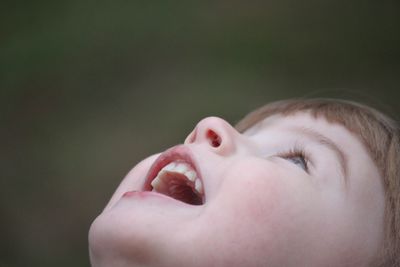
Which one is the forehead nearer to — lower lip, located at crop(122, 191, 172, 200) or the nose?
the nose

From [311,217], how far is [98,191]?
1.10 meters

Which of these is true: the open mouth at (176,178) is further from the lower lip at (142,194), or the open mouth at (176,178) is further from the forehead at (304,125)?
the forehead at (304,125)

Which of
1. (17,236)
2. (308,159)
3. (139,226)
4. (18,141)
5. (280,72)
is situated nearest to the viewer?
(139,226)

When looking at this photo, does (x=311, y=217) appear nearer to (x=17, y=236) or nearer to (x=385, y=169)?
(x=385, y=169)

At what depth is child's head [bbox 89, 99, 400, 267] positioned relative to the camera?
1011mm

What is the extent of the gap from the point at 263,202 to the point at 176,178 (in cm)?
18

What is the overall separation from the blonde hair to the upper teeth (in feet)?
0.99

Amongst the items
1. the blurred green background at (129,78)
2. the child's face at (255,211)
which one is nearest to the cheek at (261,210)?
the child's face at (255,211)

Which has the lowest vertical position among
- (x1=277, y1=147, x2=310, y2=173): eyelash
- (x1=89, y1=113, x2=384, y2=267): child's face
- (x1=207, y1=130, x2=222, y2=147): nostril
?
(x1=89, y1=113, x2=384, y2=267): child's face

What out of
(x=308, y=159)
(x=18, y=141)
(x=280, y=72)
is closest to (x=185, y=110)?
(x=280, y=72)

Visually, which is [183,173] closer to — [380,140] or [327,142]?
[327,142]

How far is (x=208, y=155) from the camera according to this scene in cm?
109

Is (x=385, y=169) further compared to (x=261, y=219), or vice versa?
(x=385, y=169)

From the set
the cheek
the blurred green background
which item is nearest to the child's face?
the cheek
